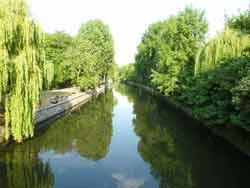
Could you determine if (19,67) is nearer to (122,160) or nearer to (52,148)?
(52,148)

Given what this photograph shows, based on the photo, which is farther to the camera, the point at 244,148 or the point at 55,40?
the point at 55,40

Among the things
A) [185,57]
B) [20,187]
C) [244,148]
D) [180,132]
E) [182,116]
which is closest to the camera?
[20,187]

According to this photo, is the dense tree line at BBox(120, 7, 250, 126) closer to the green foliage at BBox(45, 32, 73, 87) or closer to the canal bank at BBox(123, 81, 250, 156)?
the canal bank at BBox(123, 81, 250, 156)

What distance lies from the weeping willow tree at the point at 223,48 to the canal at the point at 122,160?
5.71m

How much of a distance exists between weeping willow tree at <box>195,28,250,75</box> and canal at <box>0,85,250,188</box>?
18.7 ft

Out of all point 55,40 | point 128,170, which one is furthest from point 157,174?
point 55,40

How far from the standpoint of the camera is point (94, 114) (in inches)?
1021

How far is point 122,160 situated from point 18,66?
722cm

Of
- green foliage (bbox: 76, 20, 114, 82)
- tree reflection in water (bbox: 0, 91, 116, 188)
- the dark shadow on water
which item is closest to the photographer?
tree reflection in water (bbox: 0, 91, 116, 188)

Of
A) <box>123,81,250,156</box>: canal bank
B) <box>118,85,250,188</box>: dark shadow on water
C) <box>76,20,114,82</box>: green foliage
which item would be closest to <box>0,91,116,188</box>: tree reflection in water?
<box>118,85,250,188</box>: dark shadow on water

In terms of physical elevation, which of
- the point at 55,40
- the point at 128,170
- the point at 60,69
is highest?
the point at 55,40

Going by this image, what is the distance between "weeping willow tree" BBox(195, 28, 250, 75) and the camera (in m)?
19.4

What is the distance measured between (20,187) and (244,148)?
11.5 meters

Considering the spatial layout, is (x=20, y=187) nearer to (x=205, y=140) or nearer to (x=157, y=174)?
(x=157, y=174)
